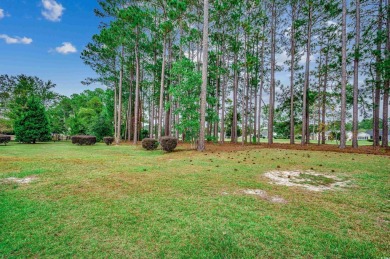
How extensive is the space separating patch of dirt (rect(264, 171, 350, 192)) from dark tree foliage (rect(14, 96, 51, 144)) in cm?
2460

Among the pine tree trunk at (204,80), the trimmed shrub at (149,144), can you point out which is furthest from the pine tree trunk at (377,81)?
the trimmed shrub at (149,144)

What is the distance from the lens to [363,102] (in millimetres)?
15664

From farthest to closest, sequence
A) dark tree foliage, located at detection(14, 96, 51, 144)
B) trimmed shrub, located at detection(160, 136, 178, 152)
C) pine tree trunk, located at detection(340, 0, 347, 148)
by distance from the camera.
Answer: dark tree foliage, located at detection(14, 96, 51, 144)
pine tree trunk, located at detection(340, 0, 347, 148)
trimmed shrub, located at detection(160, 136, 178, 152)

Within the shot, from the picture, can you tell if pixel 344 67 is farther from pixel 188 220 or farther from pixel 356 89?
pixel 188 220

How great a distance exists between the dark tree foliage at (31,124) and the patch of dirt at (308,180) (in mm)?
24601

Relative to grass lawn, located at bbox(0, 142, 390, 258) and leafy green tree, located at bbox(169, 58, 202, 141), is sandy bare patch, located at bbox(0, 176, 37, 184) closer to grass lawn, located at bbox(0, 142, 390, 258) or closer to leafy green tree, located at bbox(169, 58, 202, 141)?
grass lawn, located at bbox(0, 142, 390, 258)

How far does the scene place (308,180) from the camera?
4.94 metres

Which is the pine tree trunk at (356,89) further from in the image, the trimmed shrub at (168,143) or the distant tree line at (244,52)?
the trimmed shrub at (168,143)

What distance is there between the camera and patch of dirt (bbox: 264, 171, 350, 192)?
4406mm

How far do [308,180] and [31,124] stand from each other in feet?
85.0

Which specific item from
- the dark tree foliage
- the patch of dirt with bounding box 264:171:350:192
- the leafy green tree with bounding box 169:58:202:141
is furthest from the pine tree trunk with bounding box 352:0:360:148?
the dark tree foliage

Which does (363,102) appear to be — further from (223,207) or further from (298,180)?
(223,207)

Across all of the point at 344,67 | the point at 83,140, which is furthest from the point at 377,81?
the point at 83,140

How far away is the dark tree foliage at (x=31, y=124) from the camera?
19.3 metres
